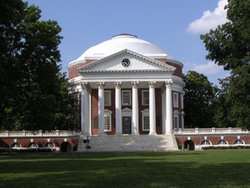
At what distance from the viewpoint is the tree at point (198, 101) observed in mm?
94000

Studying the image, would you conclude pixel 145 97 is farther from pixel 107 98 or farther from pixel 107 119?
pixel 107 119

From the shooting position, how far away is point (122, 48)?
86000 millimetres

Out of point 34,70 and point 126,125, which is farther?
point 126,125


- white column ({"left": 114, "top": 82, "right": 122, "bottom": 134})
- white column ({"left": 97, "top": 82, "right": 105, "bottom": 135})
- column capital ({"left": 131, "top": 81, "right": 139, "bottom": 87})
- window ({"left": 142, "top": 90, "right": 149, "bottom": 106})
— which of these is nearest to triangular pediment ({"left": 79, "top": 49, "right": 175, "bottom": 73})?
column capital ({"left": 131, "top": 81, "right": 139, "bottom": 87})

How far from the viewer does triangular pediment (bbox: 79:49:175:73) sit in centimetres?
7444

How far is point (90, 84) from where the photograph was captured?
76.1 meters

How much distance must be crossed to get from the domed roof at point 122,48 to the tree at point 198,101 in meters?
11.7

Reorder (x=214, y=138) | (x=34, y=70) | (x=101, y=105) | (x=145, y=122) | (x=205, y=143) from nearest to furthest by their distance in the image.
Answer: (x=34, y=70)
(x=214, y=138)
(x=205, y=143)
(x=101, y=105)
(x=145, y=122)

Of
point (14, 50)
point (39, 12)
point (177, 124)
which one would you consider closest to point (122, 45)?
point (177, 124)

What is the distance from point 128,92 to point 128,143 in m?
14.2

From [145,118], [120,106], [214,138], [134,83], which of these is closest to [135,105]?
[120,106]

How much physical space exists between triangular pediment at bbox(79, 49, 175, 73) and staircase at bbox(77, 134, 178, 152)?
10302 mm

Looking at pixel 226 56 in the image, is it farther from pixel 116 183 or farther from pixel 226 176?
pixel 116 183

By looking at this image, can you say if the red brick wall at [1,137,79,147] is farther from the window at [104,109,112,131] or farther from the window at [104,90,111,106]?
the window at [104,90,111,106]
